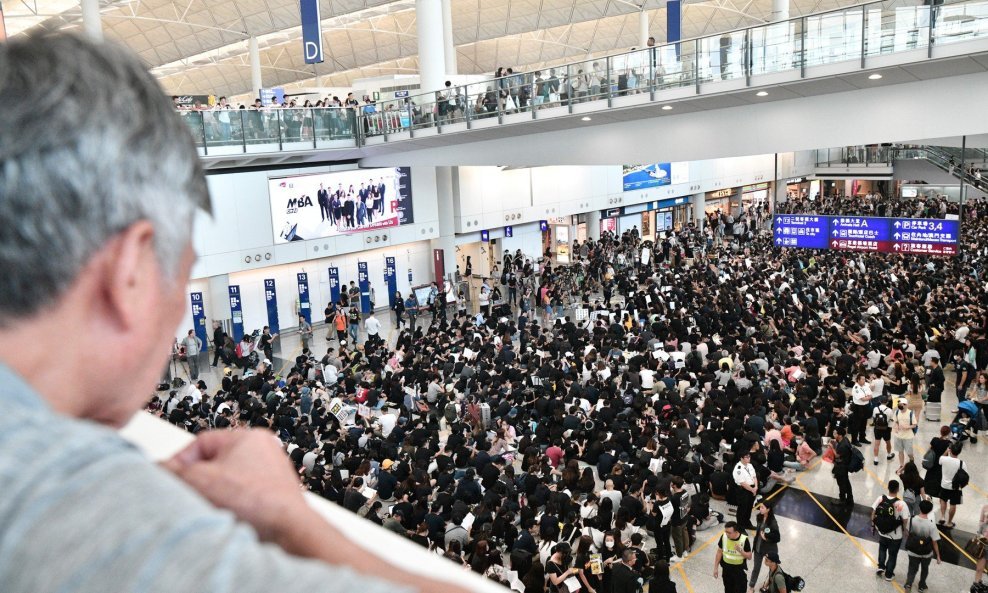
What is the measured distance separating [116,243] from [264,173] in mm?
26173

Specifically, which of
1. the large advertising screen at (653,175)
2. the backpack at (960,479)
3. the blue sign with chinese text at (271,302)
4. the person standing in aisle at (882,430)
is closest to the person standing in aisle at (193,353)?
the blue sign with chinese text at (271,302)

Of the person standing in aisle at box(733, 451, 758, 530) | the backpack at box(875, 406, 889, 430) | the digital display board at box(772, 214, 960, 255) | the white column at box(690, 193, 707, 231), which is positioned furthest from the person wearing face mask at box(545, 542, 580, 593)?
the white column at box(690, 193, 707, 231)

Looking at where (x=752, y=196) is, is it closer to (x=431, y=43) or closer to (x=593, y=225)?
(x=593, y=225)

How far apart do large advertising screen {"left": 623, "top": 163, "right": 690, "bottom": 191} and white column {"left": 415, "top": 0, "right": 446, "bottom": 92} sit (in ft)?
47.9

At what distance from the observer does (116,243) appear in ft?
2.14

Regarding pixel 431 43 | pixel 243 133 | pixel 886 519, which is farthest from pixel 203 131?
pixel 886 519

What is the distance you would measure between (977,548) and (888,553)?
1.02 meters

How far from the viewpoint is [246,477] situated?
2.15 feet

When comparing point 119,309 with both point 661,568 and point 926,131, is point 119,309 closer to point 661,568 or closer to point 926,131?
point 661,568

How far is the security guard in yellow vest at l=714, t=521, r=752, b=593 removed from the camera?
9.48 m

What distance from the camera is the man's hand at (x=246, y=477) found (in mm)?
625

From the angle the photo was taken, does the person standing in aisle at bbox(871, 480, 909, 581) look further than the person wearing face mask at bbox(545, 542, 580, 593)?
Yes

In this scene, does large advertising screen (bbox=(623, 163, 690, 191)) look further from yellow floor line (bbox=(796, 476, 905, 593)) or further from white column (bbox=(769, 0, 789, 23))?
yellow floor line (bbox=(796, 476, 905, 593))

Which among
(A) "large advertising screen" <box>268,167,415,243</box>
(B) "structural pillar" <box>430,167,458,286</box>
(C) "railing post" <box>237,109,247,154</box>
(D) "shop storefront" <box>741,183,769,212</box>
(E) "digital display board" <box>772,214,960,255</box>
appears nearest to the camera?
(E) "digital display board" <box>772,214,960,255</box>
